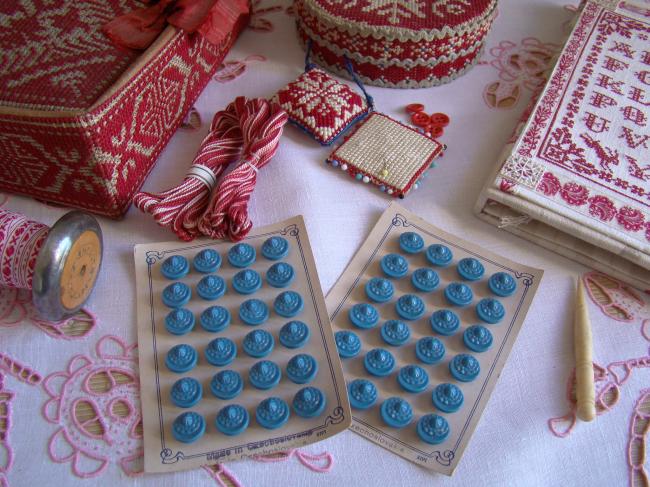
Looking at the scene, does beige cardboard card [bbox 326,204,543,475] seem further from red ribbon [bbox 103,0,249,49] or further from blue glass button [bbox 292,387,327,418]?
red ribbon [bbox 103,0,249,49]

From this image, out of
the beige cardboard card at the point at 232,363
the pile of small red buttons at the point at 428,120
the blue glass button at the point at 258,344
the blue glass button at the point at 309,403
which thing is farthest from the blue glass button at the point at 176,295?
the pile of small red buttons at the point at 428,120

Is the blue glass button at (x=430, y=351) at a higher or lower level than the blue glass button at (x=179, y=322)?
higher

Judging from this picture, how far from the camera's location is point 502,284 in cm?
87

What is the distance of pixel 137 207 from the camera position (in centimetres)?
89

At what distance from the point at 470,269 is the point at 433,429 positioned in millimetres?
266

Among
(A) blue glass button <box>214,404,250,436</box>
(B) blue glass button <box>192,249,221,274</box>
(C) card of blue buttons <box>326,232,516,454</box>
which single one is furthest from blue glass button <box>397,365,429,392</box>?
(B) blue glass button <box>192,249,221,274</box>

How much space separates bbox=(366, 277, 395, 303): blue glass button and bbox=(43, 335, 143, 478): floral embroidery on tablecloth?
0.35 metres

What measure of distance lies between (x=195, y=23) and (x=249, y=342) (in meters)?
0.56

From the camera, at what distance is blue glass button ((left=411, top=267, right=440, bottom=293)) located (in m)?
0.86

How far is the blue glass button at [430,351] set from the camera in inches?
31.3

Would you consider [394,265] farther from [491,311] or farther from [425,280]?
[491,311]

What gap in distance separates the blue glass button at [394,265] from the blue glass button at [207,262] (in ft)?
0.85

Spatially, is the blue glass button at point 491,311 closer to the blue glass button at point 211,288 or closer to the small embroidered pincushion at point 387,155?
the small embroidered pincushion at point 387,155

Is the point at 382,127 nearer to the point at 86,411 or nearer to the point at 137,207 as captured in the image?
the point at 137,207
